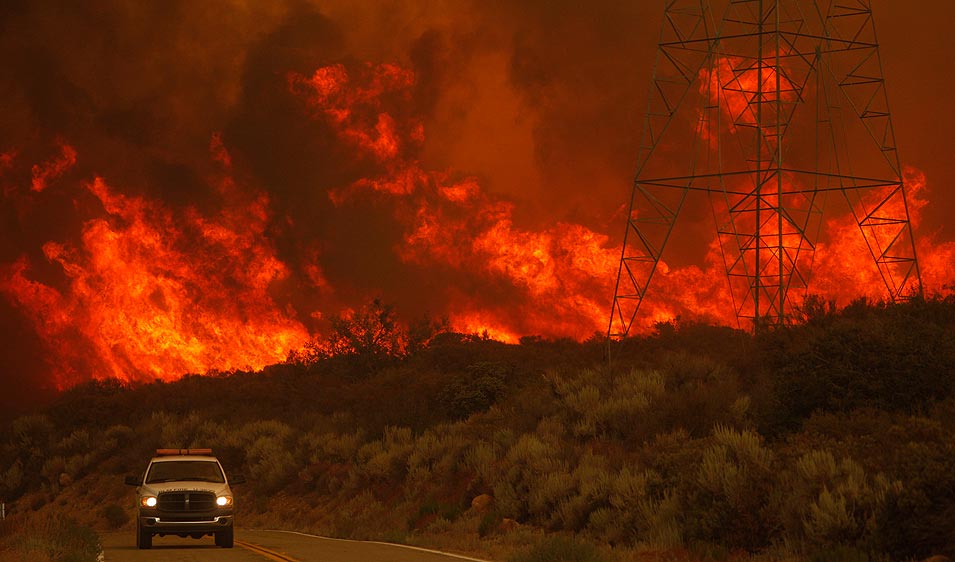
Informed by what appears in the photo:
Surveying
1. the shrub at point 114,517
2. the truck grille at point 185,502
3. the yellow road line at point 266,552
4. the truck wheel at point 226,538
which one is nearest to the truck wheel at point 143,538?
the truck grille at point 185,502

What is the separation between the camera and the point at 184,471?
26.9m

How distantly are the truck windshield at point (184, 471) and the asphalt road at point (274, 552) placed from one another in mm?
1446

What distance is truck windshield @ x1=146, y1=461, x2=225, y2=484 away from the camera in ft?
82.3

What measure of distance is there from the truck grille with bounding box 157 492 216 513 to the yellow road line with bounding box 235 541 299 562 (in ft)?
3.94

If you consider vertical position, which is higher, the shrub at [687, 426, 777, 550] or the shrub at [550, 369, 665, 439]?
the shrub at [550, 369, 665, 439]

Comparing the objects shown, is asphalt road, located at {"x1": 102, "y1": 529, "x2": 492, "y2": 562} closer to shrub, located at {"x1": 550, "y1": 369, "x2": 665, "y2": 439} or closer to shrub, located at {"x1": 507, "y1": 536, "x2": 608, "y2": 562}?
shrub, located at {"x1": 507, "y1": 536, "x2": 608, "y2": 562}

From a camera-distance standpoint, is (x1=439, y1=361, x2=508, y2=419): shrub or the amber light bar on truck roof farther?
(x1=439, y1=361, x2=508, y2=419): shrub

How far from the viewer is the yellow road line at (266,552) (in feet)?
66.7

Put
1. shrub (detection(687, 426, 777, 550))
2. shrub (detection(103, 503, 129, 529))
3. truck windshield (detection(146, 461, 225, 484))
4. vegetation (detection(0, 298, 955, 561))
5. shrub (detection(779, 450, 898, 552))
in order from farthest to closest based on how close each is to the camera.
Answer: shrub (detection(103, 503, 129, 529)), truck windshield (detection(146, 461, 225, 484)), shrub (detection(687, 426, 777, 550)), vegetation (detection(0, 298, 955, 561)), shrub (detection(779, 450, 898, 552))

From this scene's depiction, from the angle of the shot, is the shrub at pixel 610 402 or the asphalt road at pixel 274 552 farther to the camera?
the shrub at pixel 610 402

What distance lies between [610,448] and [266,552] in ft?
33.4

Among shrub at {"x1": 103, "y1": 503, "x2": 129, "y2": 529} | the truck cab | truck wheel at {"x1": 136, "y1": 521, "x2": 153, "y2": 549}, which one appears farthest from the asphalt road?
shrub at {"x1": 103, "y1": 503, "x2": 129, "y2": 529}

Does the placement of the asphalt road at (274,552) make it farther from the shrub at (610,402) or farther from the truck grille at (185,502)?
the shrub at (610,402)

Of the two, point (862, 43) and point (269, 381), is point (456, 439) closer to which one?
point (862, 43)
